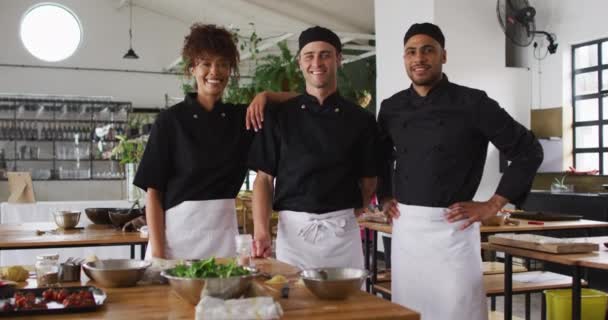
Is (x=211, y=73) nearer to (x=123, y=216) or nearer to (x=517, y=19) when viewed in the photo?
(x=123, y=216)

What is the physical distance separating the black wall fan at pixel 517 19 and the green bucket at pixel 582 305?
451 centimetres

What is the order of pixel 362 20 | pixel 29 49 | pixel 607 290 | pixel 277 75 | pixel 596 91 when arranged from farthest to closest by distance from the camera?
pixel 29 49, pixel 362 20, pixel 596 91, pixel 277 75, pixel 607 290

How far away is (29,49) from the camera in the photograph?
1431cm

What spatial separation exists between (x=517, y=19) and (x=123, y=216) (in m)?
5.33

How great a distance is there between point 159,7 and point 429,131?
12803 millimetres

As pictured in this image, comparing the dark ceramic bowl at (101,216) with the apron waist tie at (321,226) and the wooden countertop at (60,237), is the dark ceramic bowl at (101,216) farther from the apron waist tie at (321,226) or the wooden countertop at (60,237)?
the apron waist tie at (321,226)

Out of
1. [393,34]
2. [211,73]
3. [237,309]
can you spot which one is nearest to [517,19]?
[393,34]

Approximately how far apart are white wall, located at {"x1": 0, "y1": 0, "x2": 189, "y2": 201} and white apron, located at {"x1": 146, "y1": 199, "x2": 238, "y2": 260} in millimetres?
11873

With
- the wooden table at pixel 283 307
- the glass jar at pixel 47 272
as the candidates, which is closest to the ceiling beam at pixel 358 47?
the glass jar at pixel 47 272

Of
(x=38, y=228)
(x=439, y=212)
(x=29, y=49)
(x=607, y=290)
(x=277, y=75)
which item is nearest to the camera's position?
(x=439, y=212)

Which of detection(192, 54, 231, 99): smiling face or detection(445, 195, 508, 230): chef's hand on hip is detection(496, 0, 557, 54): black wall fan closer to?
detection(445, 195, 508, 230): chef's hand on hip

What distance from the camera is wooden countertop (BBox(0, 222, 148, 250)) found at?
3.99 meters

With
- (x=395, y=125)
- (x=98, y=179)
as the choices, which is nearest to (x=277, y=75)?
(x=395, y=125)

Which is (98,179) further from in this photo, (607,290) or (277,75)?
(607,290)
